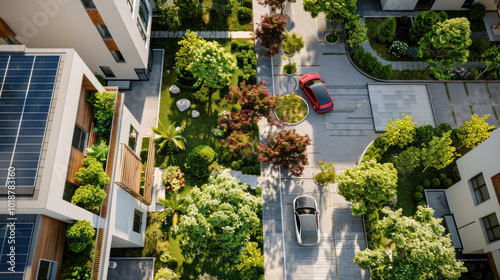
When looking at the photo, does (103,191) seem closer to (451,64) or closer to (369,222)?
(369,222)

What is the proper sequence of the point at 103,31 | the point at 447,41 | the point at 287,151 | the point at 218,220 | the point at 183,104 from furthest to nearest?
the point at 183,104 → the point at 447,41 → the point at 287,151 → the point at 103,31 → the point at 218,220

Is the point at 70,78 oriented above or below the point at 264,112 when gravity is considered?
below

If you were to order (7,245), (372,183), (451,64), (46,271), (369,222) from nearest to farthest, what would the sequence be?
(7,245)
(46,271)
(372,183)
(369,222)
(451,64)

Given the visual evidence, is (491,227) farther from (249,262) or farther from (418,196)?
(249,262)

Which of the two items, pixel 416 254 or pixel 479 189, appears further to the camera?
pixel 479 189

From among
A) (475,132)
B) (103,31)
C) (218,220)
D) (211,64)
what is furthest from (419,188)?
(103,31)

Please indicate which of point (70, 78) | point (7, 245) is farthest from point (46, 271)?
point (70, 78)
